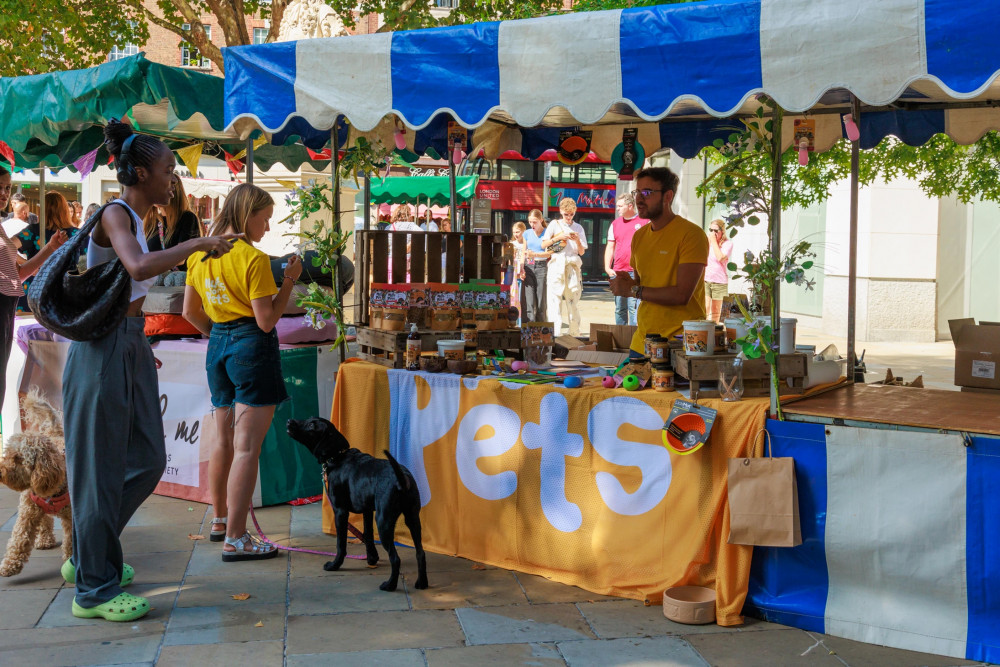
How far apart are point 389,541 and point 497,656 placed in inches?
33.9

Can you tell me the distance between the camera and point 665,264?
4883 millimetres

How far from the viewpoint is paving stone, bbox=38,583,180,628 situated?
3984 millimetres

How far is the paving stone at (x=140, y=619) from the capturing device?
398 cm

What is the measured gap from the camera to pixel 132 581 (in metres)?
4.48

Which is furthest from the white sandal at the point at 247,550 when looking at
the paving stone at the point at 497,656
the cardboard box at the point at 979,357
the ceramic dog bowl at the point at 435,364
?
the cardboard box at the point at 979,357

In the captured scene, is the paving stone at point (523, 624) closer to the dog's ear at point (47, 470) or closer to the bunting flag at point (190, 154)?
the dog's ear at point (47, 470)

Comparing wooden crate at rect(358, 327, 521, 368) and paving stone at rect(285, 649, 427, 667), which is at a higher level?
wooden crate at rect(358, 327, 521, 368)

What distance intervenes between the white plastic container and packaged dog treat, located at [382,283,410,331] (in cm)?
29

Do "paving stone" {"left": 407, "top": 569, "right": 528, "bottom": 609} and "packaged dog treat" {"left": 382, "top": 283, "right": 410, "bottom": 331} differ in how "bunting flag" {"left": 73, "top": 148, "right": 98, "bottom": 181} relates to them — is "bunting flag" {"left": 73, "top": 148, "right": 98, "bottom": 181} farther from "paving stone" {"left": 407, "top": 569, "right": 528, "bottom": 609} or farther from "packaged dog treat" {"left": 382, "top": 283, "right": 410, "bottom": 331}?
"paving stone" {"left": 407, "top": 569, "right": 528, "bottom": 609}

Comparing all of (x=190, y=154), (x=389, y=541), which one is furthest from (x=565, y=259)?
(x=389, y=541)

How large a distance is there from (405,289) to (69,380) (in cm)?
182

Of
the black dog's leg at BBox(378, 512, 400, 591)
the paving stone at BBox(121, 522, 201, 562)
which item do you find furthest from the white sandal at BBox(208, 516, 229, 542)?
the black dog's leg at BBox(378, 512, 400, 591)

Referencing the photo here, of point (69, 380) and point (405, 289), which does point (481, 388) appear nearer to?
point (405, 289)

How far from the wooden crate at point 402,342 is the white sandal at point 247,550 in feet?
3.65
